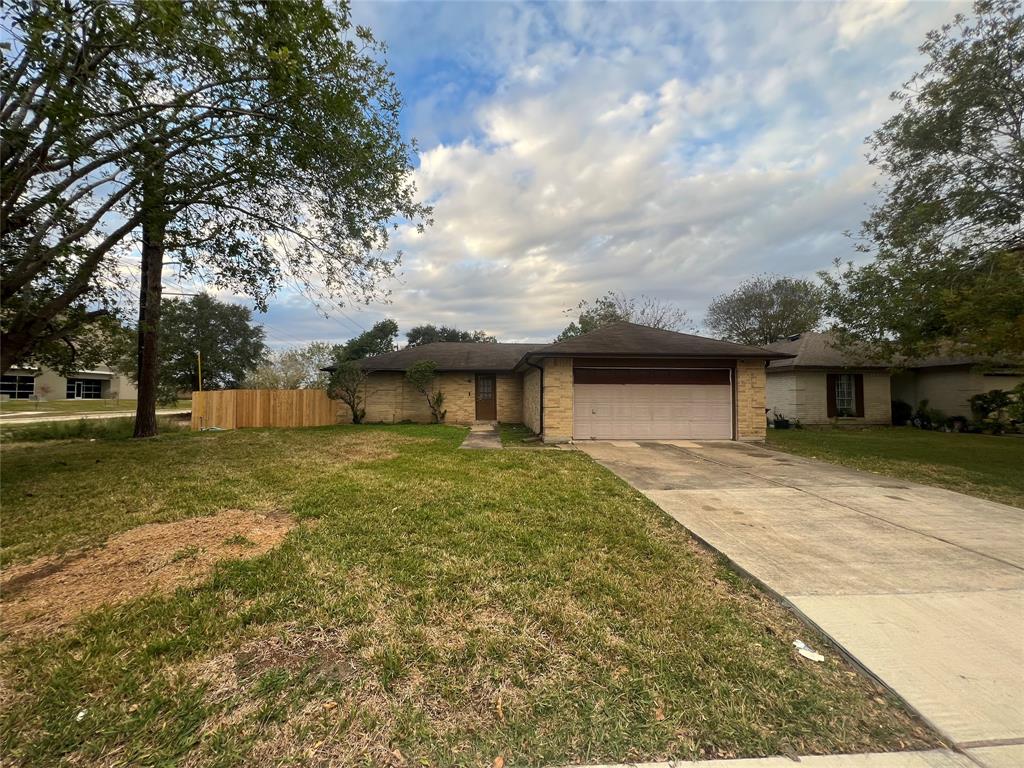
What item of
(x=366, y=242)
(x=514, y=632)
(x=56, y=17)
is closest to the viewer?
(x=514, y=632)

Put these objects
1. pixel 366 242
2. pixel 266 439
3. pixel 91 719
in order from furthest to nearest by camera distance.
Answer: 1. pixel 266 439
2. pixel 366 242
3. pixel 91 719

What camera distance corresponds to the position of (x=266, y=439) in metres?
11.8

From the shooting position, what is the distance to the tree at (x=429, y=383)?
50.7ft

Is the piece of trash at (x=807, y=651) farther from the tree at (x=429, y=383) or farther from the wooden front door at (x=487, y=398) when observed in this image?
the wooden front door at (x=487, y=398)

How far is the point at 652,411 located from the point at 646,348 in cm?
184

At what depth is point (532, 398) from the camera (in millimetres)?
13773

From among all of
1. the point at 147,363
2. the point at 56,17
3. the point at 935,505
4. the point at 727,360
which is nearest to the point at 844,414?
the point at 727,360

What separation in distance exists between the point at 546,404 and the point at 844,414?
13.9 metres

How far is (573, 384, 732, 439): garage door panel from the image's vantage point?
11.4 m

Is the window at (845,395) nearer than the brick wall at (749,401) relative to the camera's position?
No

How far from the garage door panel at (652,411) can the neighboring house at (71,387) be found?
3723 centimetres

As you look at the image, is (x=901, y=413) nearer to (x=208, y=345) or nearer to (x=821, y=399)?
(x=821, y=399)

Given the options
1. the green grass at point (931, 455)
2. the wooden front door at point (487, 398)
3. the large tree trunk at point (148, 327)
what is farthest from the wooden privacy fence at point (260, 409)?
the green grass at point (931, 455)

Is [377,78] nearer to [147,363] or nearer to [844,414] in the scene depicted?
[147,363]
